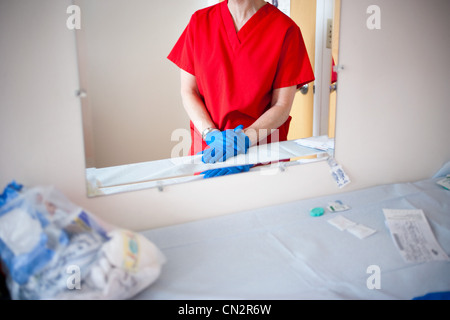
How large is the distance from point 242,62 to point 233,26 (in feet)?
0.41

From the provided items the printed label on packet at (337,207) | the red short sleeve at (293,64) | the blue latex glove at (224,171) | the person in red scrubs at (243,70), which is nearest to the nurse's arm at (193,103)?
the person in red scrubs at (243,70)

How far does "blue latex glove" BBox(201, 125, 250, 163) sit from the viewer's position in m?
1.24

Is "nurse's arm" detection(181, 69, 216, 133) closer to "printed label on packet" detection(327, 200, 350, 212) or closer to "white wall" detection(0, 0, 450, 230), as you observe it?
"white wall" detection(0, 0, 450, 230)

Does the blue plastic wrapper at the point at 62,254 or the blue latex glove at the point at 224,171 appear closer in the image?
the blue plastic wrapper at the point at 62,254

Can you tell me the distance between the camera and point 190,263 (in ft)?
3.24

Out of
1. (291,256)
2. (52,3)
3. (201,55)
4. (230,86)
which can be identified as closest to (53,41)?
(52,3)

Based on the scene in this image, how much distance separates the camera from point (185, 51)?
46.7 inches

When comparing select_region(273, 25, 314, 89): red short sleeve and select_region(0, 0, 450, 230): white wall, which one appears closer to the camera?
select_region(0, 0, 450, 230): white wall

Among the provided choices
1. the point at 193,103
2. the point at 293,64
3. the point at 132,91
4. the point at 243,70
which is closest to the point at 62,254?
the point at 132,91

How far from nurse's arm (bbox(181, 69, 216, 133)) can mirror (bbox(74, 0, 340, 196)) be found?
2 cm

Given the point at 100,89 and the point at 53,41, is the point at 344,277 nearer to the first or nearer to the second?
the point at 100,89

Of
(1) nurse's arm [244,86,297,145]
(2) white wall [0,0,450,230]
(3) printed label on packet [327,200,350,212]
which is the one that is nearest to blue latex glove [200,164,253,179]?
(2) white wall [0,0,450,230]

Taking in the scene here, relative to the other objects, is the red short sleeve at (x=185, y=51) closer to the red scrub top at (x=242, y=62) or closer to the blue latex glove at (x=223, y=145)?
the red scrub top at (x=242, y=62)

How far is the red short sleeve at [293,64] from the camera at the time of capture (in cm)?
130
